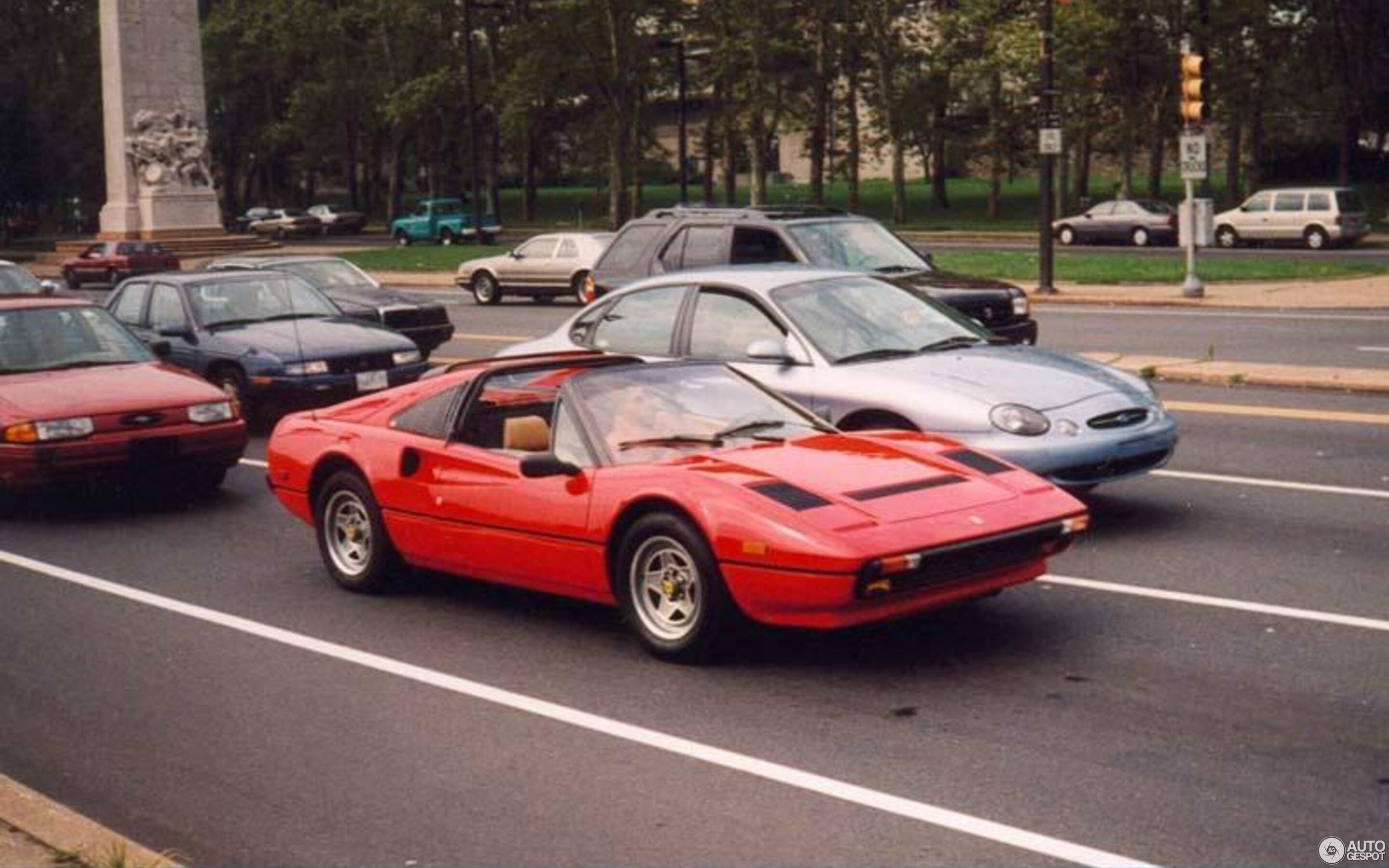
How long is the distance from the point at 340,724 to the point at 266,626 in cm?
193

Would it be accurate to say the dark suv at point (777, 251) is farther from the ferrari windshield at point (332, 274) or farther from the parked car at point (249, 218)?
the parked car at point (249, 218)

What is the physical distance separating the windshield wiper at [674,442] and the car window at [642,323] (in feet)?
10.4

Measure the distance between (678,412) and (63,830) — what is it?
144 inches

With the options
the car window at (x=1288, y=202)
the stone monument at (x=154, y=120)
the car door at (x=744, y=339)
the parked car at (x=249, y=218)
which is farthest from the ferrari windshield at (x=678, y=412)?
the parked car at (x=249, y=218)

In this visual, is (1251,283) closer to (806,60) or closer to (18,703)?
(18,703)

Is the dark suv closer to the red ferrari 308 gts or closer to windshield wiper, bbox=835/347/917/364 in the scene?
windshield wiper, bbox=835/347/917/364

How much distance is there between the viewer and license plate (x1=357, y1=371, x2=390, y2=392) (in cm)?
1658

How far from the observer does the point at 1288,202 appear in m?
44.6

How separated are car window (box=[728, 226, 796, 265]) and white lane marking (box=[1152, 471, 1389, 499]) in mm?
4973

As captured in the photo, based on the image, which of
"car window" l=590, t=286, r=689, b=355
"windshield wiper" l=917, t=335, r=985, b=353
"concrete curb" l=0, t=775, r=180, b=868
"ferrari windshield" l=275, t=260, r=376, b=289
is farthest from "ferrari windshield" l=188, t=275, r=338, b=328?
"concrete curb" l=0, t=775, r=180, b=868

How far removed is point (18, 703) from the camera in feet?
25.2

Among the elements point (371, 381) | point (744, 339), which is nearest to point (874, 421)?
point (744, 339)

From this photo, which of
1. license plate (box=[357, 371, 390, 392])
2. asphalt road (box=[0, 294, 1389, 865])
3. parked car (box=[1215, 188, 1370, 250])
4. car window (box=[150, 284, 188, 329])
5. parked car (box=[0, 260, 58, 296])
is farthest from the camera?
parked car (box=[1215, 188, 1370, 250])

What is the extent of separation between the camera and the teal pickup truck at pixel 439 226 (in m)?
66.6
